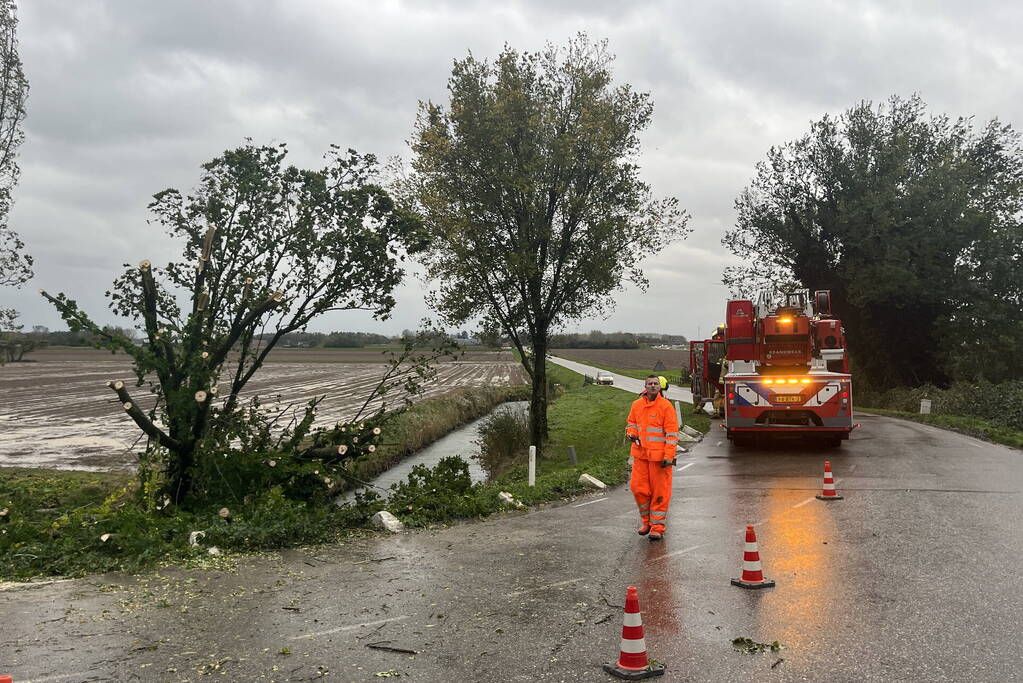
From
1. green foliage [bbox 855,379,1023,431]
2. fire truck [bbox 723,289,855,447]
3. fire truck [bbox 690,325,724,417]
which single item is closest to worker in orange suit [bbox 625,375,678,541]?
fire truck [bbox 723,289,855,447]

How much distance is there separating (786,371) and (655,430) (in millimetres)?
10331

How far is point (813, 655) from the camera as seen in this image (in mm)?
5516

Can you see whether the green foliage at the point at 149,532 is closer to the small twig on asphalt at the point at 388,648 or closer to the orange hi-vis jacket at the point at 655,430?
the small twig on asphalt at the point at 388,648

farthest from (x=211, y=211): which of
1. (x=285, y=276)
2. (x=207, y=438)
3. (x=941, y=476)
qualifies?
(x=941, y=476)

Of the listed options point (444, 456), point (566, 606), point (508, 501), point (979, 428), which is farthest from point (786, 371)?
point (566, 606)

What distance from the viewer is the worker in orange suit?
923cm

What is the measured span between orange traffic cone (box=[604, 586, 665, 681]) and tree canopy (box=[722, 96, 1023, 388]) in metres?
32.4

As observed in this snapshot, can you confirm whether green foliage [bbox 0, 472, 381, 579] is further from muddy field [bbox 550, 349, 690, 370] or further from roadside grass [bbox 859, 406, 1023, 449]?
muddy field [bbox 550, 349, 690, 370]

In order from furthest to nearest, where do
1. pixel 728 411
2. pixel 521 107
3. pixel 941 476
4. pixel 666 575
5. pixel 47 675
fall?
pixel 521 107
pixel 728 411
pixel 941 476
pixel 666 575
pixel 47 675

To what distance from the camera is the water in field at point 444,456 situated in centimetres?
2042

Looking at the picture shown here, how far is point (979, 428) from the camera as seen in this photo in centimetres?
2203

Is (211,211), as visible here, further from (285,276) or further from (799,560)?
(799,560)

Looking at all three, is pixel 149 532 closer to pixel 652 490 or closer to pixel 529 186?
pixel 652 490

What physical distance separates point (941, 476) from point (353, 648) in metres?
11.3
